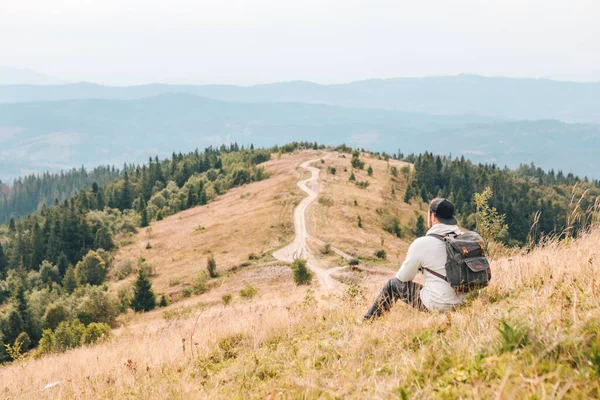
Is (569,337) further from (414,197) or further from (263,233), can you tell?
(414,197)

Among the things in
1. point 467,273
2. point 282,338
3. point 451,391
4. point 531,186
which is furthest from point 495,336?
point 531,186

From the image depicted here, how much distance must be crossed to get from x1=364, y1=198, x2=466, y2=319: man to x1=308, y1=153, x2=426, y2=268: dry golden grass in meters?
37.6

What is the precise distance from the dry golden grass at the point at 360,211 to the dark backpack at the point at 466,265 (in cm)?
3822

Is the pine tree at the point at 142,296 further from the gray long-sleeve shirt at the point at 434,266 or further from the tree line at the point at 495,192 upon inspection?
the tree line at the point at 495,192

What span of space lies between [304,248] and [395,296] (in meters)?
43.8

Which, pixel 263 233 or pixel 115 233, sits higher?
pixel 263 233

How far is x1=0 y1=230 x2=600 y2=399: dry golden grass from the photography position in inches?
143

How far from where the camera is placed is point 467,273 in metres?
6.68

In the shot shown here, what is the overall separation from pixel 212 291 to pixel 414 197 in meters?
70.6

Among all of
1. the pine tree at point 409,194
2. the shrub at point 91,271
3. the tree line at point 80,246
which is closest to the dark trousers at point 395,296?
the tree line at point 80,246

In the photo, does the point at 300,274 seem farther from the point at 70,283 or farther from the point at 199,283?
the point at 70,283

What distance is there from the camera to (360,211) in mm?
71062

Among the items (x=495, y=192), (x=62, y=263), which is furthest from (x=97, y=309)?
(x=495, y=192)

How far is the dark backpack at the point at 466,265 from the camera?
21.9 feet
